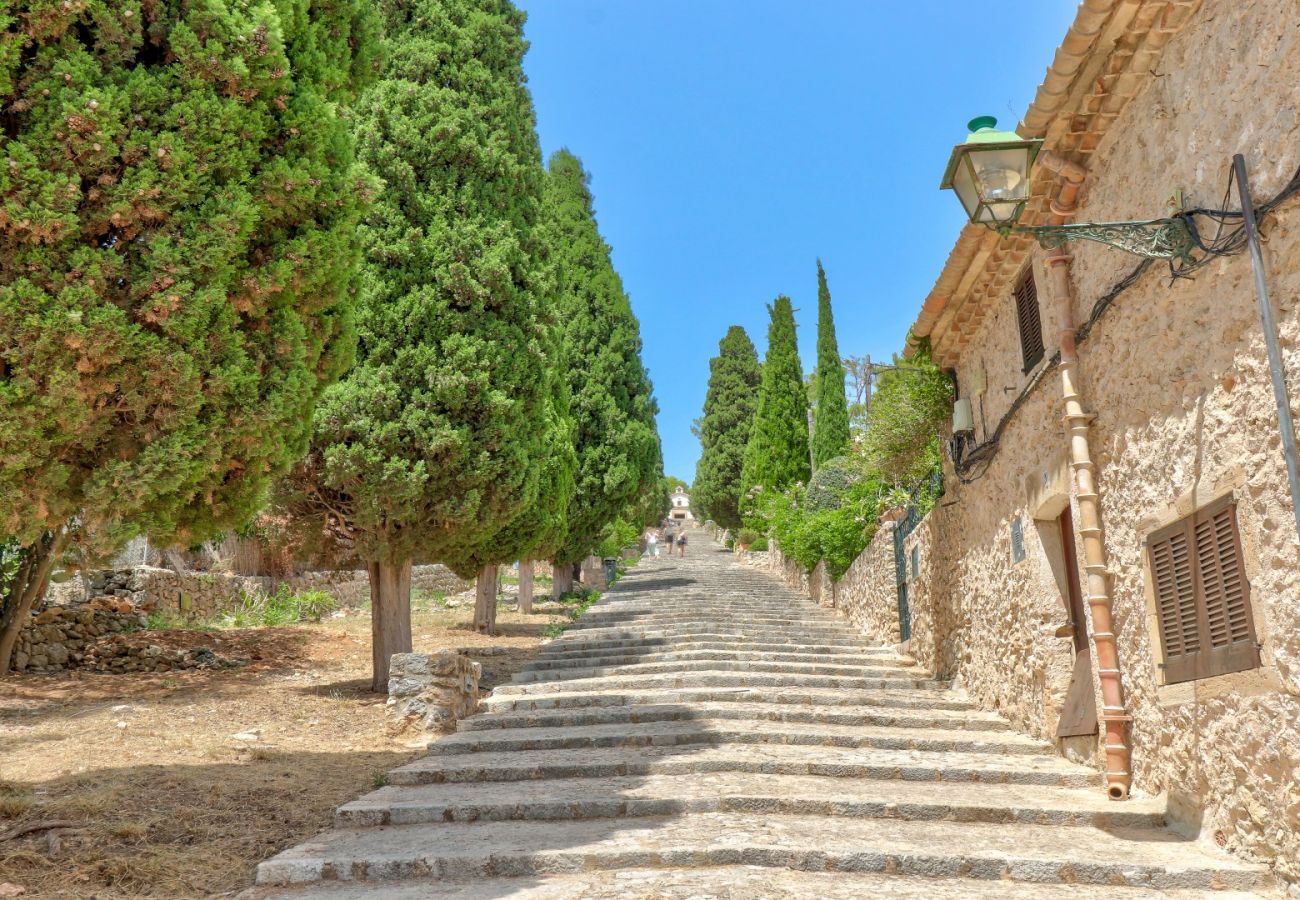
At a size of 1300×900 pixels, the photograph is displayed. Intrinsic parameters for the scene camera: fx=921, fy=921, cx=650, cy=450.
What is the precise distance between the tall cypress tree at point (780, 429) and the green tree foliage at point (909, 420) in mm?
15334

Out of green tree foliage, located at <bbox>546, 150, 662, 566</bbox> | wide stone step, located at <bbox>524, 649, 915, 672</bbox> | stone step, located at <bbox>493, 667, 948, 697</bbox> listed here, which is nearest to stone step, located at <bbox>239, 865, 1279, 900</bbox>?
stone step, located at <bbox>493, 667, 948, 697</bbox>

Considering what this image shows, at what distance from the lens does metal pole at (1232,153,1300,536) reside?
Answer: 12.3 ft

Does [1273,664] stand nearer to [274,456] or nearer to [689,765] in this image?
[689,765]

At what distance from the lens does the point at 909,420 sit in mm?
10508

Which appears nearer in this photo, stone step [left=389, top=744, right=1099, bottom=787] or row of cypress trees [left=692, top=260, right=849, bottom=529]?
stone step [left=389, top=744, right=1099, bottom=787]

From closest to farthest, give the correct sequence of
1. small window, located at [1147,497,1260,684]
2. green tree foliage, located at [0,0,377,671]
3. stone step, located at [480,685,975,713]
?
1. small window, located at [1147,497,1260,684]
2. green tree foliage, located at [0,0,377,671]
3. stone step, located at [480,685,975,713]

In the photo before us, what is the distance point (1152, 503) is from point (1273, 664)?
1.27 metres

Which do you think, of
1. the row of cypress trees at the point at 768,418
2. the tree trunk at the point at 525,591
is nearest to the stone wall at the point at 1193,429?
the tree trunk at the point at 525,591

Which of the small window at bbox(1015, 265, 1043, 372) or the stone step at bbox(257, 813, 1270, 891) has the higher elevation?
the small window at bbox(1015, 265, 1043, 372)

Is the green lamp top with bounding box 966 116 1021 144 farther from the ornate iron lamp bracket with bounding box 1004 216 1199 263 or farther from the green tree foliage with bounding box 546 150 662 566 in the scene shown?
the green tree foliage with bounding box 546 150 662 566

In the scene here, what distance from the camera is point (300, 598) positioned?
644 inches

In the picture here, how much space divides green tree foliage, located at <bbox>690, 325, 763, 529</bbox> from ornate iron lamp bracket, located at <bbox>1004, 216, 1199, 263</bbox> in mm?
29146

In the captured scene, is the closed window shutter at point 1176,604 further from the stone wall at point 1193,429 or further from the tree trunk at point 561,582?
the tree trunk at point 561,582

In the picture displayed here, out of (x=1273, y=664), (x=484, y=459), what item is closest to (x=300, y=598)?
(x=484, y=459)
